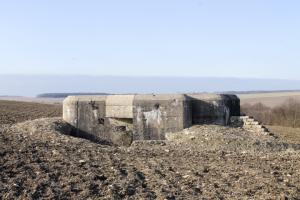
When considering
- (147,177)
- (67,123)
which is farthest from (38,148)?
(67,123)

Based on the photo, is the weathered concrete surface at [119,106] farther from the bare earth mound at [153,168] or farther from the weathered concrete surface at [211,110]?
the bare earth mound at [153,168]

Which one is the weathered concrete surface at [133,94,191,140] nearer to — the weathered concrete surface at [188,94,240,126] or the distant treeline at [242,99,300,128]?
the weathered concrete surface at [188,94,240,126]

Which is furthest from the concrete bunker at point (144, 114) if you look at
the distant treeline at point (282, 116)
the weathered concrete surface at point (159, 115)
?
the distant treeline at point (282, 116)

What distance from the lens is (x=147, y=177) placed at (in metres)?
8.48

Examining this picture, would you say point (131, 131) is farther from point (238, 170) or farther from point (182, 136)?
point (238, 170)

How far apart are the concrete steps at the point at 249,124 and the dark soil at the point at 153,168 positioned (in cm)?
129

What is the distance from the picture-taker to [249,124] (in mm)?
15500

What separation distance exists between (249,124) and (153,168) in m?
6.61

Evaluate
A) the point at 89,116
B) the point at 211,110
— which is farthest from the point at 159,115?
the point at 89,116

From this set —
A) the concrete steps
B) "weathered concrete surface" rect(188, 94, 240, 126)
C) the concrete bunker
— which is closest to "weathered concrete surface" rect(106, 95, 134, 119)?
the concrete bunker

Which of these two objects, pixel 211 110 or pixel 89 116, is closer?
pixel 211 110

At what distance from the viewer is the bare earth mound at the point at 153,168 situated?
292 inches

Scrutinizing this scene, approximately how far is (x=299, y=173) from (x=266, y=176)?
0.69m

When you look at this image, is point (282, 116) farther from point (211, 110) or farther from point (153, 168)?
point (153, 168)
